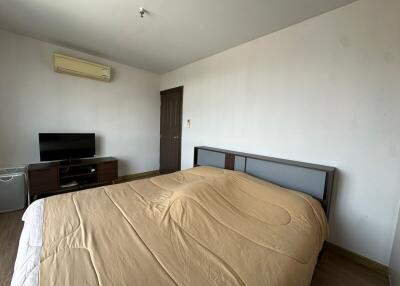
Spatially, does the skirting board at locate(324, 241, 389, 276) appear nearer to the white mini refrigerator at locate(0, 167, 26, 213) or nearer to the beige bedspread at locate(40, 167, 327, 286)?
the beige bedspread at locate(40, 167, 327, 286)

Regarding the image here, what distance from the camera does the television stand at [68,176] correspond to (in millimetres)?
2760

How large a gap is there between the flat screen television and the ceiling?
5.07 ft

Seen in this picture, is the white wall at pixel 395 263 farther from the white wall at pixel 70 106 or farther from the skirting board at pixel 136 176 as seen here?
the white wall at pixel 70 106

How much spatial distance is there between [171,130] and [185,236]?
126 inches

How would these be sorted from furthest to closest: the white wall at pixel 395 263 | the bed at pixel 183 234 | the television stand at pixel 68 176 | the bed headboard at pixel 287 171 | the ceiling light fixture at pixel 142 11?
the television stand at pixel 68 176
the ceiling light fixture at pixel 142 11
the bed headboard at pixel 287 171
the white wall at pixel 395 263
the bed at pixel 183 234

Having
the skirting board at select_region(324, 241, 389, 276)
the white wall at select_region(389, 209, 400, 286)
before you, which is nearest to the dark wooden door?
the skirting board at select_region(324, 241, 389, 276)

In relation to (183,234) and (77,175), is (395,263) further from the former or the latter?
(77,175)

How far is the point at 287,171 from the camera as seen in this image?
2.11 metres

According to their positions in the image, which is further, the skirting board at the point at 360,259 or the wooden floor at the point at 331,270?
the skirting board at the point at 360,259

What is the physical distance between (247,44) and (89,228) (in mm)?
2880

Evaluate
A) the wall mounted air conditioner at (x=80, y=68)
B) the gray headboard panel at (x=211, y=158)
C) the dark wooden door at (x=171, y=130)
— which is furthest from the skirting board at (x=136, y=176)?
the wall mounted air conditioner at (x=80, y=68)

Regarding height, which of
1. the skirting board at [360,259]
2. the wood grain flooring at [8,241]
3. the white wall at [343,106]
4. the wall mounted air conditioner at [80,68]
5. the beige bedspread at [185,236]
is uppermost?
the wall mounted air conditioner at [80,68]

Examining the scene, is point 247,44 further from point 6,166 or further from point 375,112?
point 6,166

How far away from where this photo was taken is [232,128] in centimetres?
288
